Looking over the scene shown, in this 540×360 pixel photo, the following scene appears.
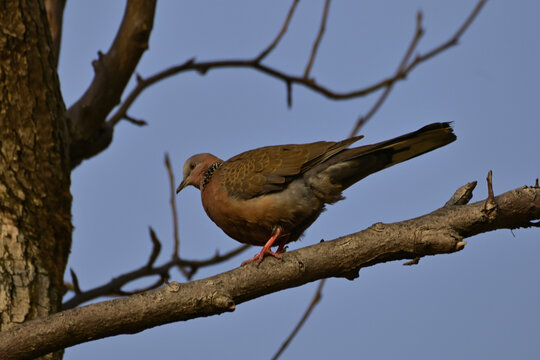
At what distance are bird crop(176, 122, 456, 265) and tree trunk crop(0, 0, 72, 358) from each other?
39.6 inches

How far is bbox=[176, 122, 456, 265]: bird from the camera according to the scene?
4.10m

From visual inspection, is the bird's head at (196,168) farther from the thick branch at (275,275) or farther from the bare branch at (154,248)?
the thick branch at (275,275)

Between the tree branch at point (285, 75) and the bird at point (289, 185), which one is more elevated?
the tree branch at point (285, 75)

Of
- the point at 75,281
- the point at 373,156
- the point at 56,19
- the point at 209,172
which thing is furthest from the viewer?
the point at 56,19

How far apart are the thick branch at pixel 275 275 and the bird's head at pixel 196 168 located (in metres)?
1.75

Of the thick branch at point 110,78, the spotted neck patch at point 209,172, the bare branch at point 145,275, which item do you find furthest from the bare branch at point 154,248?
the thick branch at point 110,78

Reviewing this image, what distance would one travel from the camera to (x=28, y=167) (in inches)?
167

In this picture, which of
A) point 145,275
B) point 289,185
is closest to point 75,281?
point 145,275

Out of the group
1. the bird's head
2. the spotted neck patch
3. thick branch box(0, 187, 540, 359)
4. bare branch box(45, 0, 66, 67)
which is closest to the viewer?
thick branch box(0, 187, 540, 359)

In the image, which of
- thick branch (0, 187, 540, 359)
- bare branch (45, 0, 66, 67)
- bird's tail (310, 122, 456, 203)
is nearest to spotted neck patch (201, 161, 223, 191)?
bird's tail (310, 122, 456, 203)

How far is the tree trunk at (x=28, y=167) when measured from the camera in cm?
408

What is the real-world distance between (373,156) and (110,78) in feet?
6.98

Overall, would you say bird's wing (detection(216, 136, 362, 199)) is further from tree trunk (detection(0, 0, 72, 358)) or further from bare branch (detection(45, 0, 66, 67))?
bare branch (detection(45, 0, 66, 67))

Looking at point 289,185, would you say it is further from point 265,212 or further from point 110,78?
point 110,78
